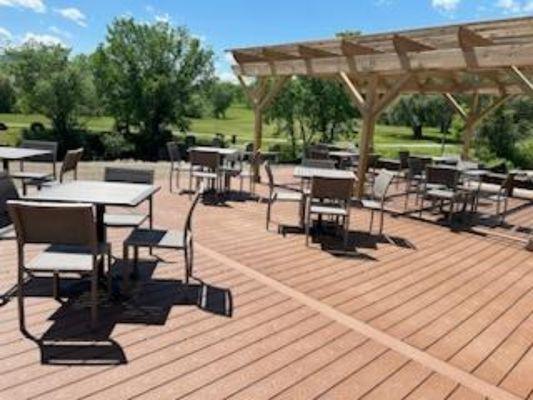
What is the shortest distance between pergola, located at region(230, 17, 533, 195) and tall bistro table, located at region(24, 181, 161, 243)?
13.9 feet

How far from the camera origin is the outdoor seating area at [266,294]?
2.61 meters

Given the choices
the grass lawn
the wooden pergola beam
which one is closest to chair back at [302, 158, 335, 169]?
the wooden pergola beam

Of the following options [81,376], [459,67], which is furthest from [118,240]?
[459,67]

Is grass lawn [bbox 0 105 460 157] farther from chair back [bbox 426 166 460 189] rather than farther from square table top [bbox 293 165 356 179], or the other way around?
square table top [bbox 293 165 356 179]

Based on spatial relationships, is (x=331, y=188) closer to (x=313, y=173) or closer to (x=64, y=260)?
(x=313, y=173)

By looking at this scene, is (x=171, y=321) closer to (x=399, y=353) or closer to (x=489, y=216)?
(x=399, y=353)

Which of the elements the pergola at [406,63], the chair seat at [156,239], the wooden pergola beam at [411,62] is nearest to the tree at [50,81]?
the pergola at [406,63]

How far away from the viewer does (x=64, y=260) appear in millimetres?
3059

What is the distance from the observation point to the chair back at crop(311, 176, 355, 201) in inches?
206

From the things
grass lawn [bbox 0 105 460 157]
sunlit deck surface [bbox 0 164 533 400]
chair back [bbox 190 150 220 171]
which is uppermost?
chair back [bbox 190 150 220 171]

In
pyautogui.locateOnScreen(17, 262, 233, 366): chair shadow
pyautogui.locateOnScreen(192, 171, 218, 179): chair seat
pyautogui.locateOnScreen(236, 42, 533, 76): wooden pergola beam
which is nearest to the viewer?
pyautogui.locateOnScreen(17, 262, 233, 366): chair shadow

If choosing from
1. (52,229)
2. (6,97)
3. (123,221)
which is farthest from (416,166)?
(6,97)

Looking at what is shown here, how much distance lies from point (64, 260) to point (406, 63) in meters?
5.37

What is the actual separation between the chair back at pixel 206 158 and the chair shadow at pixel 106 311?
3.35 meters
